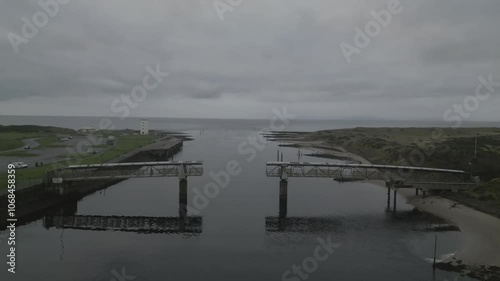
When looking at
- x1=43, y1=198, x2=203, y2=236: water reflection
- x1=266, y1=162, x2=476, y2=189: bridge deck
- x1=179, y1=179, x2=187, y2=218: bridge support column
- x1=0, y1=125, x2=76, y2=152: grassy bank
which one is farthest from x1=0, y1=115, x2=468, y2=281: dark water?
x1=0, y1=125, x2=76, y2=152: grassy bank

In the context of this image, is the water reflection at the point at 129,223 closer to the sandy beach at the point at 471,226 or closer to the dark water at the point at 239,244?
the dark water at the point at 239,244

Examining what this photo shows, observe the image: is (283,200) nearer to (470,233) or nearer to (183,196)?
(183,196)

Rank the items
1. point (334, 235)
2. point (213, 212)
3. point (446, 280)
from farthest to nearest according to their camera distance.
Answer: point (213, 212)
point (334, 235)
point (446, 280)

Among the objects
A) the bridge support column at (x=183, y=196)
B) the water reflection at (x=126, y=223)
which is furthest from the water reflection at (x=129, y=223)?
the bridge support column at (x=183, y=196)

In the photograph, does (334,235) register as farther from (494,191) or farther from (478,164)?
(478,164)

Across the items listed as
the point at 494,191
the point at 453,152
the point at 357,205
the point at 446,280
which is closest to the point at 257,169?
the point at 357,205

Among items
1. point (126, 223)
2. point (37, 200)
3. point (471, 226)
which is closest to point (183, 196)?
point (126, 223)

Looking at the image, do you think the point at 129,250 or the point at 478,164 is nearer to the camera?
the point at 129,250
